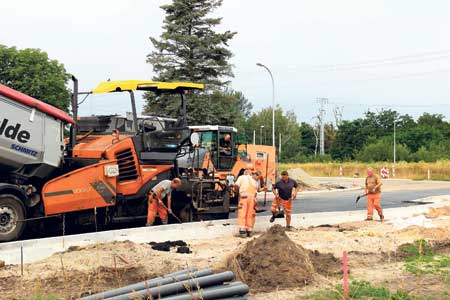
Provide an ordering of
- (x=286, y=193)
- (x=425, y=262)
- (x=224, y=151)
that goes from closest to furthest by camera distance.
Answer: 1. (x=425, y=262)
2. (x=286, y=193)
3. (x=224, y=151)

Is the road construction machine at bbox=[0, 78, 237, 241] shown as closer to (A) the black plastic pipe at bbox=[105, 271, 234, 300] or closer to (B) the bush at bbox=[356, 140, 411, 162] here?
(A) the black plastic pipe at bbox=[105, 271, 234, 300]

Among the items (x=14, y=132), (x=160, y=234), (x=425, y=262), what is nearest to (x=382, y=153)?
(x=160, y=234)

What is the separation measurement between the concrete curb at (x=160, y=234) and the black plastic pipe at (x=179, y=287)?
13.0 ft

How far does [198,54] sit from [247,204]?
26137mm

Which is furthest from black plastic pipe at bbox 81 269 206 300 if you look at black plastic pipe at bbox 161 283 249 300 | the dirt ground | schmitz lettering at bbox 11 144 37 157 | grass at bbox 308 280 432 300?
schmitz lettering at bbox 11 144 37 157

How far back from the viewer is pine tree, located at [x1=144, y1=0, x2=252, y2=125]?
125ft

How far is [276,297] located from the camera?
7711mm

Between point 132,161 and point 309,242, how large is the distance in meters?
4.12

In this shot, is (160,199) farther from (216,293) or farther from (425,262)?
(216,293)

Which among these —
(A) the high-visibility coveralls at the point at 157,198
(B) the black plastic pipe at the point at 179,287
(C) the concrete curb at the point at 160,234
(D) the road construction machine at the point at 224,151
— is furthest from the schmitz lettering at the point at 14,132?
(D) the road construction machine at the point at 224,151

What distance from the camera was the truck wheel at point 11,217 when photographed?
11.0 metres

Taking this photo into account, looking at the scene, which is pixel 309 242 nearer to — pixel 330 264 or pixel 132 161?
pixel 330 264

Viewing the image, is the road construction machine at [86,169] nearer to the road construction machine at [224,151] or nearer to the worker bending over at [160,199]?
the worker bending over at [160,199]

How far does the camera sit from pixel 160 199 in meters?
13.2
